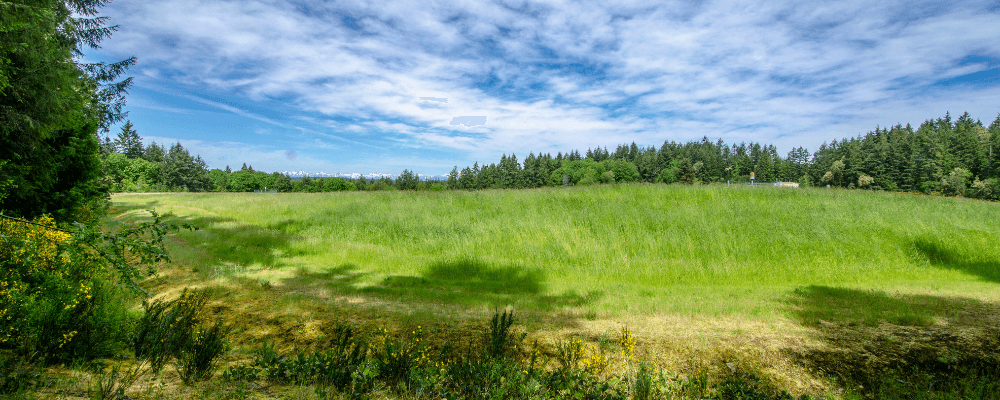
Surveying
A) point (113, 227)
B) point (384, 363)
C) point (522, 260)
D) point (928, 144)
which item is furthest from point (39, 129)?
point (928, 144)

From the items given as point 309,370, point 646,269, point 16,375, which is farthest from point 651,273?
point 16,375

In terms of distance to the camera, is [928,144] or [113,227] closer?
[113,227]

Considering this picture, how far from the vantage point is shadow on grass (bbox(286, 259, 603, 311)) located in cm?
754

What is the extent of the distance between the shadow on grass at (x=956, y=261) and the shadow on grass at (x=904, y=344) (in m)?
5.49

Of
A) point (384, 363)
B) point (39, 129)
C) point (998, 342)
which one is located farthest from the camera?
point (39, 129)

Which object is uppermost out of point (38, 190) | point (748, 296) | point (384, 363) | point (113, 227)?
point (38, 190)

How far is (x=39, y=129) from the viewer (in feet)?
24.6

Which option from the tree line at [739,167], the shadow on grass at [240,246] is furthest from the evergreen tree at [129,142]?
the shadow on grass at [240,246]

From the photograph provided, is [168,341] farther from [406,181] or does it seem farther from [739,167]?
[739,167]

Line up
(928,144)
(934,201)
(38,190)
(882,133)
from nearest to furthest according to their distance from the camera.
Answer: (38,190) < (934,201) < (928,144) < (882,133)

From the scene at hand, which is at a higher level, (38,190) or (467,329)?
(38,190)

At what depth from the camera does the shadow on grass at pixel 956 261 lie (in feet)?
35.8

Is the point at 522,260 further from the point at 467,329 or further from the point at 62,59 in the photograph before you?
the point at 62,59

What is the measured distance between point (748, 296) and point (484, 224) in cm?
918
